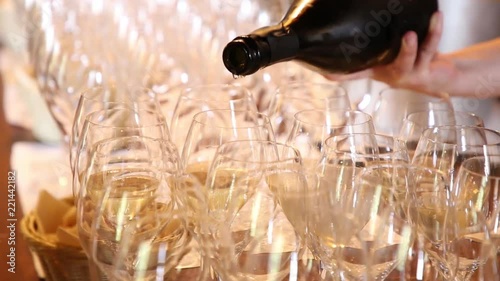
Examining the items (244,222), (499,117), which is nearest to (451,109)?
(244,222)

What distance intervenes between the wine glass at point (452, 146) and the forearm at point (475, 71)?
1.76ft

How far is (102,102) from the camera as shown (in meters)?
0.96

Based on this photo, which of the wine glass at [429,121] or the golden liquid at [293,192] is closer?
the golden liquid at [293,192]

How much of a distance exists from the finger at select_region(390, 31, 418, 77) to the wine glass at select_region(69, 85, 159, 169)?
376 millimetres

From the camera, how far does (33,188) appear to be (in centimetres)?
113

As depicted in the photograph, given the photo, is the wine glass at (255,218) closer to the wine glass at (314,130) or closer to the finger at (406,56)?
the wine glass at (314,130)

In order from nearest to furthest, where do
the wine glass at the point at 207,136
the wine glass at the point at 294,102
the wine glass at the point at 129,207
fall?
the wine glass at the point at 129,207 < the wine glass at the point at 207,136 < the wine glass at the point at 294,102

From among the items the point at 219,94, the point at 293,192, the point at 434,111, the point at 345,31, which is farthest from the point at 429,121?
the point at 293,192

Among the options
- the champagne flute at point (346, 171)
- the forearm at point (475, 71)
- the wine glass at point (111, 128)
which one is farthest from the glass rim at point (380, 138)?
the forearm at point (475, 71)

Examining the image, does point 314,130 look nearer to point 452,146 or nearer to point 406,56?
point 452,146

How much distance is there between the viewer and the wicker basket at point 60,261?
82cm

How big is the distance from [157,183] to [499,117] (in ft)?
6.94

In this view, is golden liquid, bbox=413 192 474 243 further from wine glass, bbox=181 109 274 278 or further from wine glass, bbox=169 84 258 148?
wine glass, bbox=169 84 258 148

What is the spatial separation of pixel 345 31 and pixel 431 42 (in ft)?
0.60
